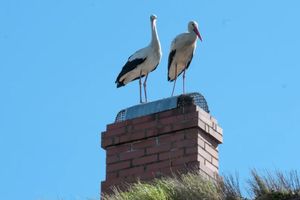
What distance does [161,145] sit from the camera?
9594mm

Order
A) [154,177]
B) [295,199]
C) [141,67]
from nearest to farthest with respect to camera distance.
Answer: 1. [295,199]
2. [154,177]
3. [141,67]

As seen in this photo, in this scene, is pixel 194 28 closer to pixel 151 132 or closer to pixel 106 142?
pixel 106 142

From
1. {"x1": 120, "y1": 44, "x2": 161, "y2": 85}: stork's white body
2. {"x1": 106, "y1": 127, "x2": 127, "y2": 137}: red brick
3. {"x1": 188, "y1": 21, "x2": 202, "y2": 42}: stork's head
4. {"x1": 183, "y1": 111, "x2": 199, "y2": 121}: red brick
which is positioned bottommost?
{"x1": 183, "y1": 111, "x2": 199, "y2": 121}: red brick

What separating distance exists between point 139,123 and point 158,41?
4.89 meters

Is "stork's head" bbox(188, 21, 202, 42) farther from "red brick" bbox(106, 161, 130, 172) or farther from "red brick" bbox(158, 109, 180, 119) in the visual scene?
"red brick" bbox(106, 161, 130, 172)

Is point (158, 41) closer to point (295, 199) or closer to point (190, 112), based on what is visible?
point (190, 112)

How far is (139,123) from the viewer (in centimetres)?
987

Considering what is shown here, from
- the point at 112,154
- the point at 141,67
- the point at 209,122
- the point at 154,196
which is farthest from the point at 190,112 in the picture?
the point at 141,67

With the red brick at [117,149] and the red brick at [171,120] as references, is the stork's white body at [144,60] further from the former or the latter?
the red brick at [171,120]

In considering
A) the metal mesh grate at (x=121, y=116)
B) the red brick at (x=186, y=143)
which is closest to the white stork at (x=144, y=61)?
the metal mesh grate at (x=121, y=116)

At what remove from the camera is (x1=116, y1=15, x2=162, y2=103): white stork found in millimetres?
14523

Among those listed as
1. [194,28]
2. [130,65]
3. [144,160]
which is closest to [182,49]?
[194,28]

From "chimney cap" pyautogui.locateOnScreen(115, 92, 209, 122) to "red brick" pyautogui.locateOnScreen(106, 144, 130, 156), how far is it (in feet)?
0.98

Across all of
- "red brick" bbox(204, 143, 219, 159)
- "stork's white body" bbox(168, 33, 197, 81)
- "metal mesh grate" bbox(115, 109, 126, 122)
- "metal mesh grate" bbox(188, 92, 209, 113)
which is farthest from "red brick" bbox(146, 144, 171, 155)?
"stork's white body" bbox(168, 33, 197, 81)
